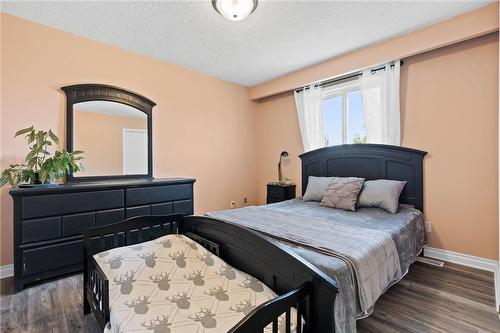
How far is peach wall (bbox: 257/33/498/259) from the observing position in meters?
2.51

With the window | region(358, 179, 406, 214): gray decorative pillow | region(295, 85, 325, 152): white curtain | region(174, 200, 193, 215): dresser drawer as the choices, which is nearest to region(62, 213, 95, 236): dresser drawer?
region(174, 200, 193, 215): dresser drawer

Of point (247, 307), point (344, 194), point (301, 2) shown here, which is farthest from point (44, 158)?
point (344, 194)

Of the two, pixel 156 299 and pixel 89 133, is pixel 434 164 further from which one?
pixel 89 133

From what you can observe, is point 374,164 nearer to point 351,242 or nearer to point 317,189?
point 317,189

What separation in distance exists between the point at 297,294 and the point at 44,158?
2.79m

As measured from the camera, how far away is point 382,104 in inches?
124

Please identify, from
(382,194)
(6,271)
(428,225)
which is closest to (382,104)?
(382,194)

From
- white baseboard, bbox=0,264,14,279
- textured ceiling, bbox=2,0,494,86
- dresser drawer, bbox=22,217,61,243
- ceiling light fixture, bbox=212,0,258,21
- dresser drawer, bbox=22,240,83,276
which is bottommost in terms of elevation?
white baseboard, bbox=0,264,14,279

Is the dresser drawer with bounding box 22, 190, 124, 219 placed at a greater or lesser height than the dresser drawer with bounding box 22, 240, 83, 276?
greater

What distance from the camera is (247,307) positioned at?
1219mm

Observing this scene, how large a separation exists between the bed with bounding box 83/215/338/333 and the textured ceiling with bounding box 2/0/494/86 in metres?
2.05

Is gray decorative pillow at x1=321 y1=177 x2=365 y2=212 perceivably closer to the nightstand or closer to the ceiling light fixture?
the nightstand

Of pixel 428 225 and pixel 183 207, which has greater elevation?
pixel 183 207

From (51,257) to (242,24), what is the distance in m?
2.98
